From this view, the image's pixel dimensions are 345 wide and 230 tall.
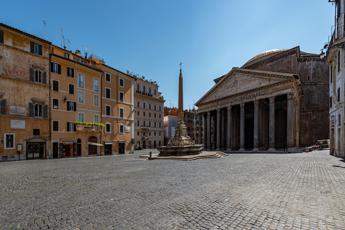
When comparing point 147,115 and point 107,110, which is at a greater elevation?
point 107,110

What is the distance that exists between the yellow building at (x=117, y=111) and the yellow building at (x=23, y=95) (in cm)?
920

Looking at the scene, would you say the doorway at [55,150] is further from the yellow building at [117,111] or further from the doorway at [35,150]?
the yellow building at [117,111]

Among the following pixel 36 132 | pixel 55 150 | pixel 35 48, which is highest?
pixel 35 48

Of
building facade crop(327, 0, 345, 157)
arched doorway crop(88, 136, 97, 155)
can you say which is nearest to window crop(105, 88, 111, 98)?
arched doorway crop(88, 136, 97, 155)

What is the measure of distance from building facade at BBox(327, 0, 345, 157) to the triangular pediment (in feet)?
33.7

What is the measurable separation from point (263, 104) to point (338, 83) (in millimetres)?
19591

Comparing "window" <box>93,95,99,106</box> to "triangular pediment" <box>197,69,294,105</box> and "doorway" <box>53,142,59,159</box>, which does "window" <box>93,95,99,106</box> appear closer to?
"doorway" <box>53,142,59,159</box>

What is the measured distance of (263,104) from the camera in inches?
1613

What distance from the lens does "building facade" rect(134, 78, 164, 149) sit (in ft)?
189

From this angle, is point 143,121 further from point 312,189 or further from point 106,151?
point 312,189

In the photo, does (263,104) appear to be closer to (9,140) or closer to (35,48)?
(35,48)

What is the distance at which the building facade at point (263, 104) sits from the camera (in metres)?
39.6

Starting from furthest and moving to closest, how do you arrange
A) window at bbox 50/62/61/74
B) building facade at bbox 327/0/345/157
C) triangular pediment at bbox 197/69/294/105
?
triangular pediment at bbox 197/69/294/105 → window at bbox 50/62/61/74 → building facade at bbox 327/0/345/157

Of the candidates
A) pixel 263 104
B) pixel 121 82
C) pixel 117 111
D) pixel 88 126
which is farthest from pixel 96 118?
pixel 263 104
